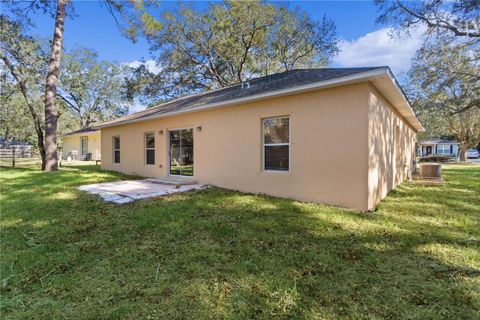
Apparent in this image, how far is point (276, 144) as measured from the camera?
23.6ft

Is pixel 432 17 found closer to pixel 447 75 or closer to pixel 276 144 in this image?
pixel 447 75

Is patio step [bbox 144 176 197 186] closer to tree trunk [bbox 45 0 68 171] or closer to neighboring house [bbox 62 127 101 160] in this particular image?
tree trunk [bbox 45 0 68 171]

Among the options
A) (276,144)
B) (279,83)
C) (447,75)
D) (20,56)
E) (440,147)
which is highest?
(20,56)

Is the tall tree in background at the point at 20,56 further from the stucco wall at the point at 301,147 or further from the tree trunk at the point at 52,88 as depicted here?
the stucco wall at the point at 301,147

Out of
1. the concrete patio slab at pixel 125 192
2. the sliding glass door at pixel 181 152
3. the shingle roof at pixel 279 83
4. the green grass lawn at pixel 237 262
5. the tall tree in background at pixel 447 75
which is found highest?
the tall tree in background at pixel 447 75

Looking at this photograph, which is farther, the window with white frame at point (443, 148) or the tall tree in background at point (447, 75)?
the window with white frame at point (443, 148)

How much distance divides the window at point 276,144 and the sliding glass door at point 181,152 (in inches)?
129

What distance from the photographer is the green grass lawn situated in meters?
2.54

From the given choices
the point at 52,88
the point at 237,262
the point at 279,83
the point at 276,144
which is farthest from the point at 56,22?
the point at 237,262

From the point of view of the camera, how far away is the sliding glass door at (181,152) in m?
9.72

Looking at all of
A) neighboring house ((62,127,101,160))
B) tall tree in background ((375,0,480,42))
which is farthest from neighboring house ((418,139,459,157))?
neighboring house ((62,127,101,160))

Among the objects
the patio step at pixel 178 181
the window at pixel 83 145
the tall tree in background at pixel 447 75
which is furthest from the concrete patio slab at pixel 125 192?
the window at pixel 83 145

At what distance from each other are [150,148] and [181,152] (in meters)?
2.21

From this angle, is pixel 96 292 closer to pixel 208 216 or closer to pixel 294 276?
pixel 294 276
